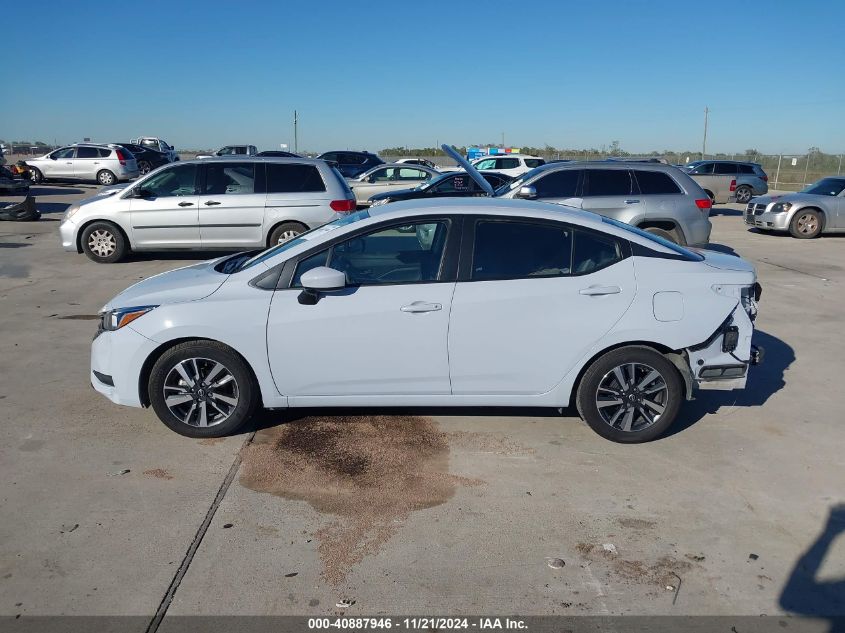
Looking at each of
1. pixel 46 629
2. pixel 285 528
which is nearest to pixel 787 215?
pixel 285 528

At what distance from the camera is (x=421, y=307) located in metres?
4.51

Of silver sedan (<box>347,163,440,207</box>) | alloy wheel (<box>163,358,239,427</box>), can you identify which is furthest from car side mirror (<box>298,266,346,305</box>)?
silver sedan (<box>347,163,440,207</box>)

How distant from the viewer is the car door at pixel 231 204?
1116 centimetres

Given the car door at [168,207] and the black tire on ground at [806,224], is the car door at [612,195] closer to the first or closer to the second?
the car door at [168,207]

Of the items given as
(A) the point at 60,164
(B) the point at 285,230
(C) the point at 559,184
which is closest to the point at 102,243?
(B) the point at 285,230

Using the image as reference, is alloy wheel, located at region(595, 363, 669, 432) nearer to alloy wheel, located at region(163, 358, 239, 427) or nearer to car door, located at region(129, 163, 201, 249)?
alloy wheel, located at region(163, 358, 239, 427)

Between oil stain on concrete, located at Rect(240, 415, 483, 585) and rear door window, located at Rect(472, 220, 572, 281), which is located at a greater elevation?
rear door window, located at Rect(472, 220, 572, 281)

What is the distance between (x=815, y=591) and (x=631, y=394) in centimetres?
167

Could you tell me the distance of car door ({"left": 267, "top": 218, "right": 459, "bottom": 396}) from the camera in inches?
178

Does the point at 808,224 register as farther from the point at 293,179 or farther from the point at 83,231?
the point at 83,231

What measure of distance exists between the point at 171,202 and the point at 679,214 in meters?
7.99

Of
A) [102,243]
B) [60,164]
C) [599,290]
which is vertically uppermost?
[60,164]

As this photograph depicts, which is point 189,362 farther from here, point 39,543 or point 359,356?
point 39,543

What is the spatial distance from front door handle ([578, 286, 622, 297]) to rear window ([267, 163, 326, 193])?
7.54m
